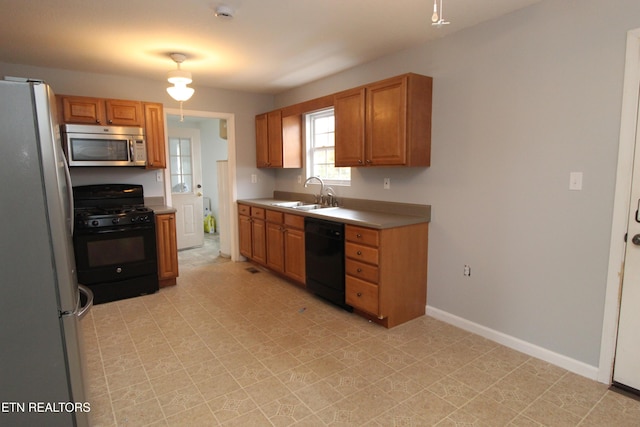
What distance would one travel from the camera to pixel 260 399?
7.00 ft

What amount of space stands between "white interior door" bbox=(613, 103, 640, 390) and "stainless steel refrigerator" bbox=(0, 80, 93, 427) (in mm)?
2992

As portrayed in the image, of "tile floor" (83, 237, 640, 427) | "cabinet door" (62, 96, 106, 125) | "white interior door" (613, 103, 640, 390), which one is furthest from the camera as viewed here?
"cabinet door" (62, 96, 106, 125)

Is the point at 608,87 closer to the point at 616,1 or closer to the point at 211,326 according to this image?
the point at 616,1

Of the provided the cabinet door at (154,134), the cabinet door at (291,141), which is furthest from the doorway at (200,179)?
the cabinet door at (291,141)

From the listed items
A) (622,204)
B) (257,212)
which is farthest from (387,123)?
(257,212)

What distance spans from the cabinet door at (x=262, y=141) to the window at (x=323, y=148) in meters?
0.65

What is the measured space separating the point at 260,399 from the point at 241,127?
3.99 m

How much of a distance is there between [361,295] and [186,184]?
4484 millimetres

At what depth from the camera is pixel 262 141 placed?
520 centimetres

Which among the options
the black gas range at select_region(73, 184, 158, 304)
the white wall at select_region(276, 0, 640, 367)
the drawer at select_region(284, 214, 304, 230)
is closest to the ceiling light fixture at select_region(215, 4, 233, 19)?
the white wall at select_region(276, 0, 640, 367)

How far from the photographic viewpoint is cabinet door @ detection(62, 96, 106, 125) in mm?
3740

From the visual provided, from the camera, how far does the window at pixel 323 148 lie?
4.43 metres

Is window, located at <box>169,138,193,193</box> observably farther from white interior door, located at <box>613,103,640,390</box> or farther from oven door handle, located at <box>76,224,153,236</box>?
white interior door, located at <box>613,103,640,390</box>

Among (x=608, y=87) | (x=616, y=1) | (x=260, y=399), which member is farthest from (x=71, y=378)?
(x=616, y=1)
